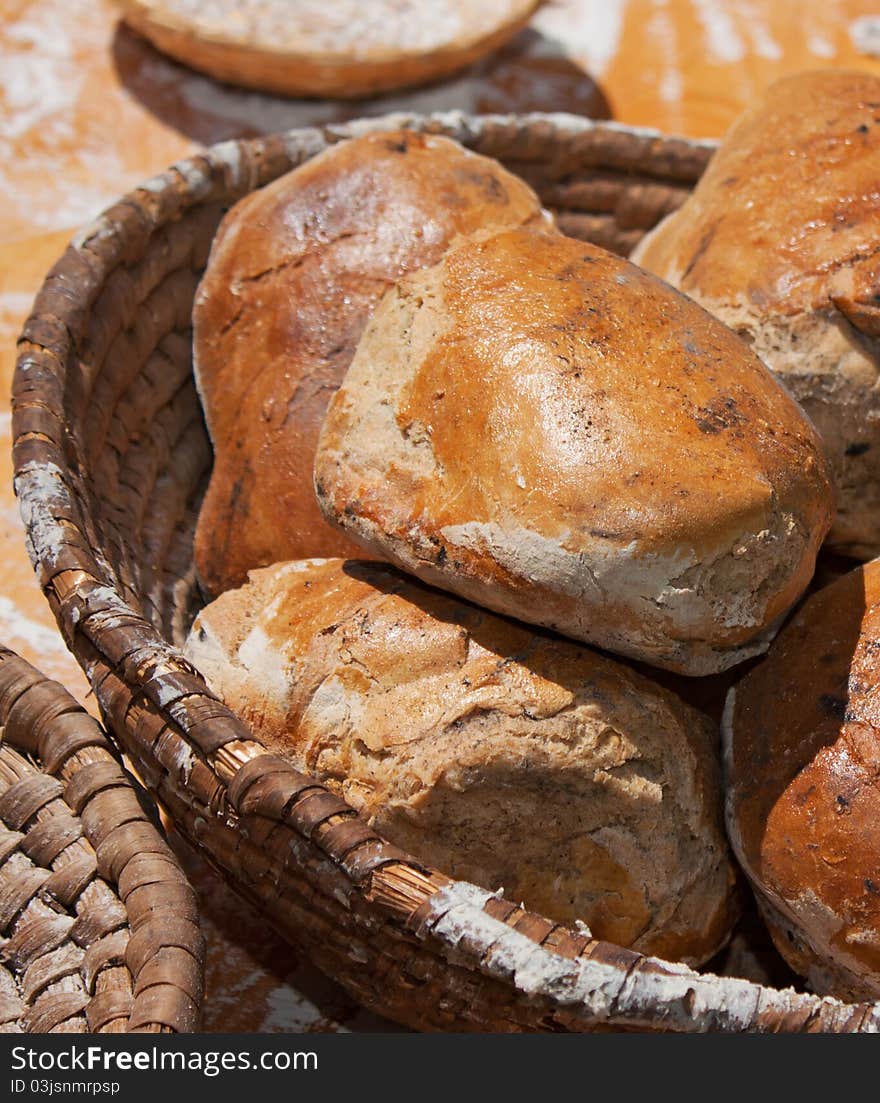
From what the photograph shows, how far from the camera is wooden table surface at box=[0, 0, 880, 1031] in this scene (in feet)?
7.95

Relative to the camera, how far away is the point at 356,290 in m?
1.49

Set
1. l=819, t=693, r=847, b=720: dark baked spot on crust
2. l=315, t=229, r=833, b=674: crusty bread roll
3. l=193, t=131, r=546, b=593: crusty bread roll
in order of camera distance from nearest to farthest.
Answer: l=315, t=229, r=833, b=674: crusty bread roll < l=819, t=693, r=847, b=720: dark baked spot on crust < l=193, t=131, r=546, b=593: crusty bread roll

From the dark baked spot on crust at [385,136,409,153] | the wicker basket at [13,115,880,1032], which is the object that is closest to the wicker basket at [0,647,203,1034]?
the wicker basket at [13,115,880,1032]

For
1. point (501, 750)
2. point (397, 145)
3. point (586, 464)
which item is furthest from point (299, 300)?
point (501, 750)

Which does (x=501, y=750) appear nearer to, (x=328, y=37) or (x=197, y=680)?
(x=197, y=680)

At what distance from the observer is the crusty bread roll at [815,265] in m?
1.37

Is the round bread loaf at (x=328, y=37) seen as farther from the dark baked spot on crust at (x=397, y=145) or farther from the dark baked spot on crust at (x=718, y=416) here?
the dark baked spot on crust at (x=718, y=416)

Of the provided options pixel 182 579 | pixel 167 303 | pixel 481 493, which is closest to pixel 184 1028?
pixel 481 493

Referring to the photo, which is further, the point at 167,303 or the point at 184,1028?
the point at 167,303

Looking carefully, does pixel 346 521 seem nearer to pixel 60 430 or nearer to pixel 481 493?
pixel 481 493

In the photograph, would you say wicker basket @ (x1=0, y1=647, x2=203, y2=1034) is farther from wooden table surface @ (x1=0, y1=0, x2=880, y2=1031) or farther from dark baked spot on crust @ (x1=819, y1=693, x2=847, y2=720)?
wooden table surface @ (x1=0, y1=0, x2=880, y2=1031)

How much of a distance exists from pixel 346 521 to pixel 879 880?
61 cm

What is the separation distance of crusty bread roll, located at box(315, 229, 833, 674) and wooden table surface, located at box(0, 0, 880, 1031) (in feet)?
3.16

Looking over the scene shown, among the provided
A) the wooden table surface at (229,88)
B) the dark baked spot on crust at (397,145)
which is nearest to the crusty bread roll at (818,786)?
the dark baked spot on crust at (397,145)
